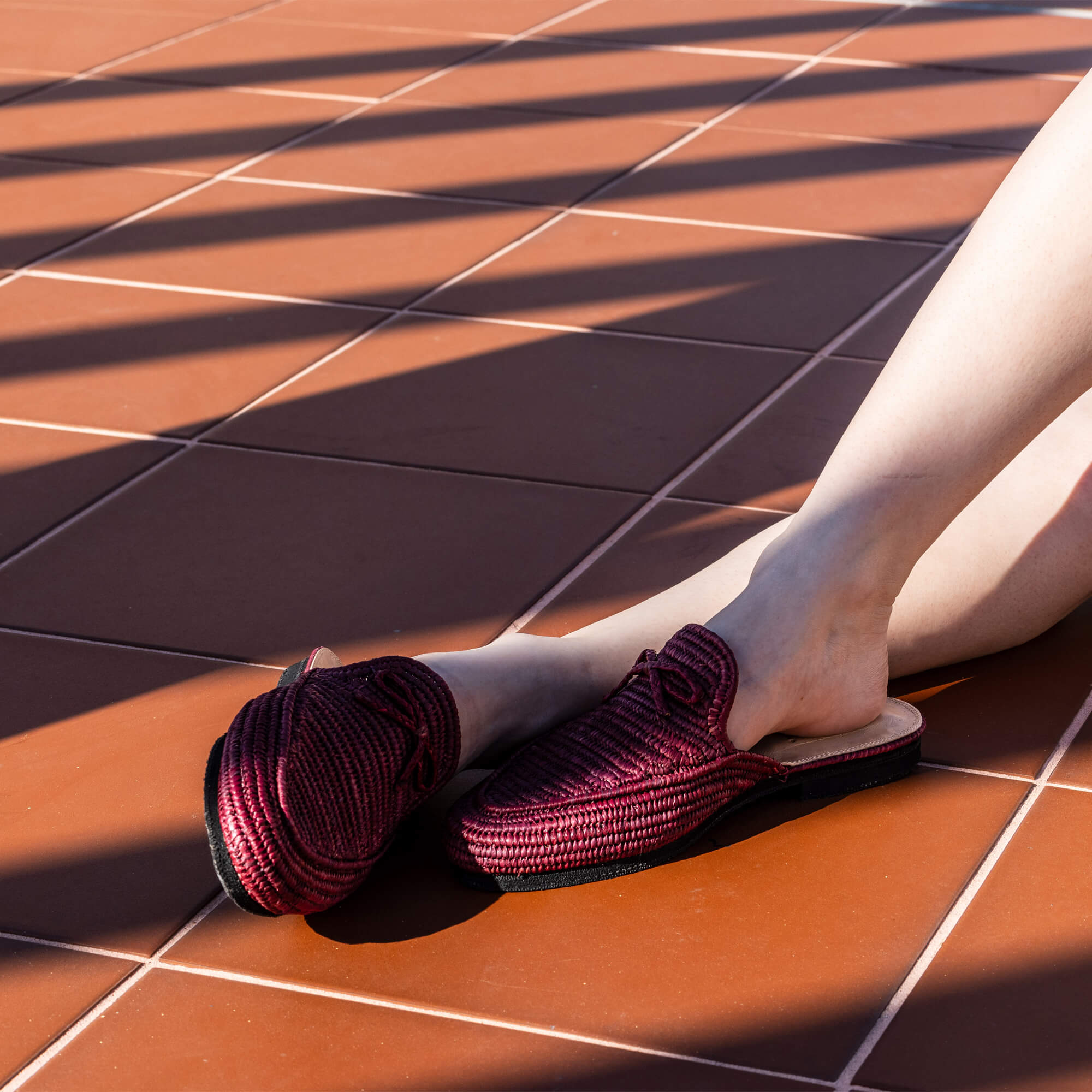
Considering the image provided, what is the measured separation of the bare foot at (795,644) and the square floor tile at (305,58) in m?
2.56

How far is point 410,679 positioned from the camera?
1.42m

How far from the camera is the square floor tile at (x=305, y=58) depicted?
12.9ft

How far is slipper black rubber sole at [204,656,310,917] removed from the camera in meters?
1.29

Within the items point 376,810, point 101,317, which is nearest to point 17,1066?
Result: point 376,810

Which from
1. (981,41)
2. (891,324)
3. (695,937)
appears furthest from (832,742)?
(981,41)

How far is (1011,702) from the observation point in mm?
1652

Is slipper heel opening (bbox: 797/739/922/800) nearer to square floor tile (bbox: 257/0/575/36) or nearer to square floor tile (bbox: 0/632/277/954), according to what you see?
square floor tile (bbox: 0/632/277/954)

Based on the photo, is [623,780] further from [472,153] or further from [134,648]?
[472,153]

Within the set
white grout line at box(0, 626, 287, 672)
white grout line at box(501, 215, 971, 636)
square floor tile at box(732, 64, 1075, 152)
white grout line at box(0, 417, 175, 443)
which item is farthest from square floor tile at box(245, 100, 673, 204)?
white grout line at box(0, 626, 287, 672)

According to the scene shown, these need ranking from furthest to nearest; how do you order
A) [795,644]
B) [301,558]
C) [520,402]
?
[520,402] < [301,558] < [795,644]

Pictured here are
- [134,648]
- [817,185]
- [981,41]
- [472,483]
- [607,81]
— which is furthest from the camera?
[981,41]

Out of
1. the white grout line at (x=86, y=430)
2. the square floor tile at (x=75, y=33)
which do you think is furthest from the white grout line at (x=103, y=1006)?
the square floor tile at (x=75, y=33)

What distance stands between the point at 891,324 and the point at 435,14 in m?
2.28

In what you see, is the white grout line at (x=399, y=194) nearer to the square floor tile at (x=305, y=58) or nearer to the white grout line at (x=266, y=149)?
the white grout line at (x=266, y=149)
